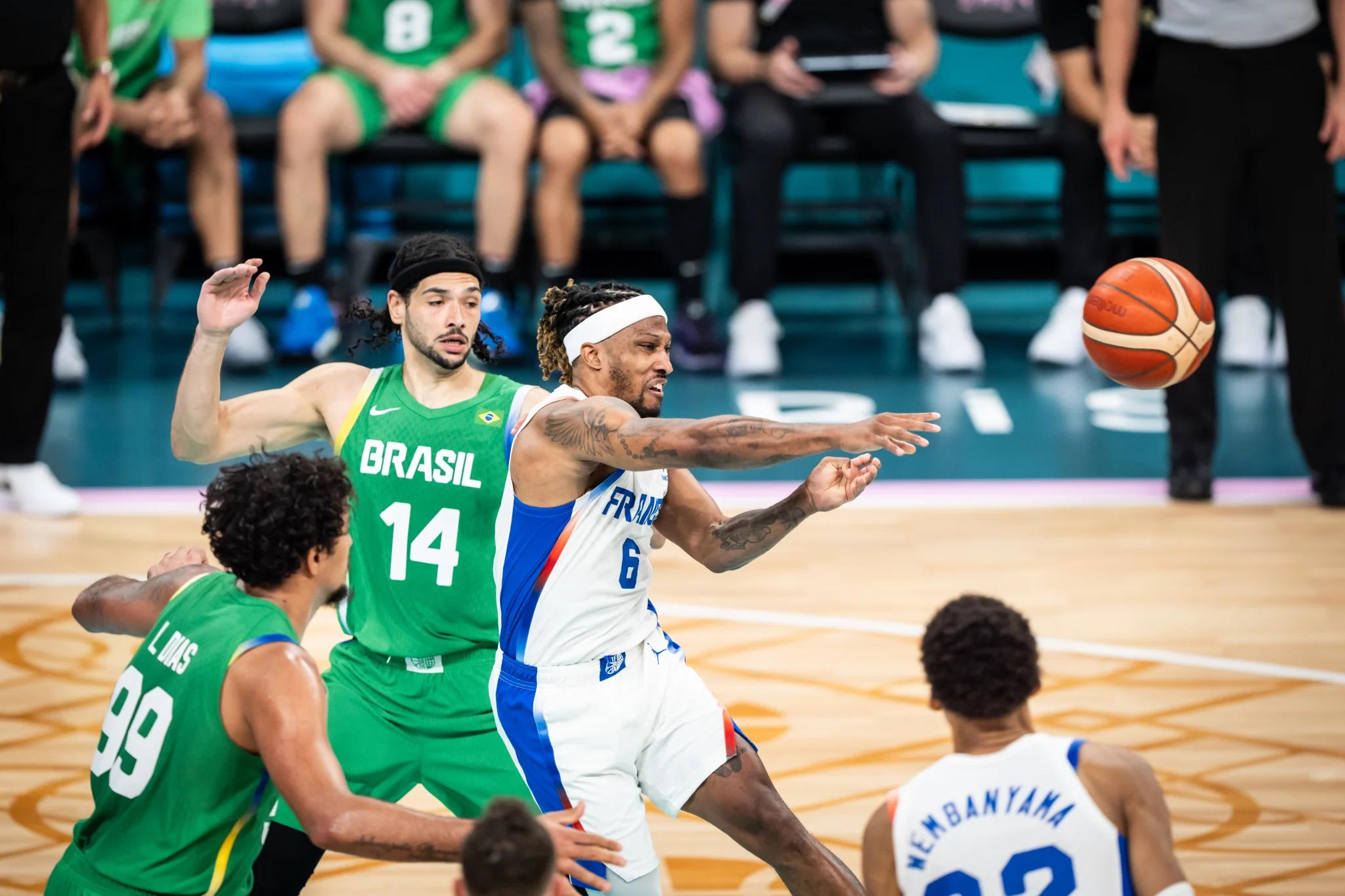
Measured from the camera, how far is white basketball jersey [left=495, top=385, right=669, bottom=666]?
3.68 metres

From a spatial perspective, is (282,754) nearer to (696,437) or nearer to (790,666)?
(696,437)

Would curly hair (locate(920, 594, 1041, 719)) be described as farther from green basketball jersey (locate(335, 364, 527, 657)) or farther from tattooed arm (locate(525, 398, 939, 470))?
green basketball jersey (locate(335, 364, 527, 657))

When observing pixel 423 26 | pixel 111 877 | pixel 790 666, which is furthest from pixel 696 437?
pixel 423 26

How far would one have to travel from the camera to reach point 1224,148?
701cm

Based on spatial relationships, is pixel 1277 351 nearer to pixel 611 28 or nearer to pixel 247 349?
pixel 611 28

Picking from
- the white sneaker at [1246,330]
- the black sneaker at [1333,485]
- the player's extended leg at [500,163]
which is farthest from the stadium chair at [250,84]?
the black sneaker at [1333,485]

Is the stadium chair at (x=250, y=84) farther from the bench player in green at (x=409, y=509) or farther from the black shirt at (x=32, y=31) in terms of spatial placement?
the bench player in green at (x=409, y=509)

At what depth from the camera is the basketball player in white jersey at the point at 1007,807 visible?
262cm

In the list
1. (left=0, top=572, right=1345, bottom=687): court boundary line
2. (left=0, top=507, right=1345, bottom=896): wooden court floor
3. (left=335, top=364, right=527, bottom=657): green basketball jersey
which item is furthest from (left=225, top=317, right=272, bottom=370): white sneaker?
(left=335, top=364, right=527, bottom=657): green basketball jersey

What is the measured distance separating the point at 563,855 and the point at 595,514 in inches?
40.4

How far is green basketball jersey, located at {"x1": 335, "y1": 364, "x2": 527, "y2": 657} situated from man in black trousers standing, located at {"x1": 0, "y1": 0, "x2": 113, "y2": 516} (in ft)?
10.7

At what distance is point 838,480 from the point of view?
3.50 m

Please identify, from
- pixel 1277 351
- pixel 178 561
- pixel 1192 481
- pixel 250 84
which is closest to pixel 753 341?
pixel 1192 481

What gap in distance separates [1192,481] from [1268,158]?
1.34m
